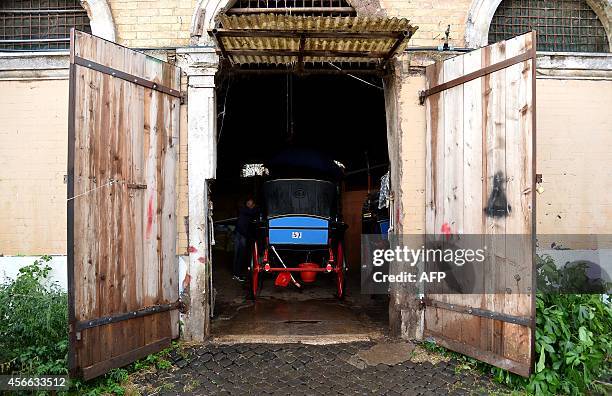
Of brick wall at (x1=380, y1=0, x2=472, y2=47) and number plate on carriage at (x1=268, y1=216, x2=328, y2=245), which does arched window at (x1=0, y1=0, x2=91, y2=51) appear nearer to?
number plate on carriage at (x1=268, y1=216, x2=328, y2=245)

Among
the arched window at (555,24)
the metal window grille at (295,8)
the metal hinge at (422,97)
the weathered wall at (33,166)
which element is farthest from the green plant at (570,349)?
the weathered wall at (33,166)

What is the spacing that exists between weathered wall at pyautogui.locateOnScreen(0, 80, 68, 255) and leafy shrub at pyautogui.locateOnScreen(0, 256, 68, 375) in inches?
31.9

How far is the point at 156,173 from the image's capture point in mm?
4531

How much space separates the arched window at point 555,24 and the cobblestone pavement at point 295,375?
14.5ft

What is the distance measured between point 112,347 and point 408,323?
3.35m

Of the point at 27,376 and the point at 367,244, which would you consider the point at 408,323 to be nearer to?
the point at 367,244

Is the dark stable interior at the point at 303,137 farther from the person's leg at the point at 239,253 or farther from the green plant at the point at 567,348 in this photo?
the green plant at the point at 567,348

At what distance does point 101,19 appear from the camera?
4.98 m

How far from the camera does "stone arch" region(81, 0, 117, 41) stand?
496 cm

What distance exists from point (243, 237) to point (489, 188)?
5.24 m

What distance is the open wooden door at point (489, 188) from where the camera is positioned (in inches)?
150

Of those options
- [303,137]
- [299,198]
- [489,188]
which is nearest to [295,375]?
[489,188]

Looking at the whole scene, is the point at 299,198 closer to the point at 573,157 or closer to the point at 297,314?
the point at 297,314

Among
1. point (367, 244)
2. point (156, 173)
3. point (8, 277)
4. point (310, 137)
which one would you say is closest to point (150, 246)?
point (156, 173)
